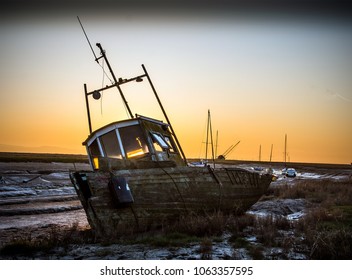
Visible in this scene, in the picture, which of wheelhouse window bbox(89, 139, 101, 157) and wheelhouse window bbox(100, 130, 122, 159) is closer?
wheelhouse window bbox(100, 130, 122, 159)

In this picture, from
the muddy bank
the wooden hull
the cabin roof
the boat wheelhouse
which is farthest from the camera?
the cabin roof

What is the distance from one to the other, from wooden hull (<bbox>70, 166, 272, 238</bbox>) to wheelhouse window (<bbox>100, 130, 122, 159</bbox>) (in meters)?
1.42

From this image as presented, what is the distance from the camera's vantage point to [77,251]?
17.0 feet

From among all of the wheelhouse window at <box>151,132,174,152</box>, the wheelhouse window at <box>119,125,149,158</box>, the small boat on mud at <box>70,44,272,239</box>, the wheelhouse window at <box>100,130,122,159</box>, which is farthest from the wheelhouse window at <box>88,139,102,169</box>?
the wheelhouse window at <box>151,132,174,152</box>

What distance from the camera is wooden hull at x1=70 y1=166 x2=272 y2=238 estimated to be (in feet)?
19.7

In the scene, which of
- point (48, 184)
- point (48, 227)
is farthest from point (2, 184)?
point (48, 227)

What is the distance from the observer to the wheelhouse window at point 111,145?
7715 mm

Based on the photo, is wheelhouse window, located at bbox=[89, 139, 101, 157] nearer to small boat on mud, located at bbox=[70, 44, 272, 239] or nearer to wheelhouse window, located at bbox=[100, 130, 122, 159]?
small boat on mud, located at bbox=[70, 44, 272, 239]

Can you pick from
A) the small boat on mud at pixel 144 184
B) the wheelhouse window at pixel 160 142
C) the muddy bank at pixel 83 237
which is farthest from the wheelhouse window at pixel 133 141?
the muddy bank at pixel 83 237

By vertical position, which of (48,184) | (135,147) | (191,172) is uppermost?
(135,147)

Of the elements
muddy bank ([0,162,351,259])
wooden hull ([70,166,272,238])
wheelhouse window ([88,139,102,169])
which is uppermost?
wheelhouse window ([88,139,102,169])
